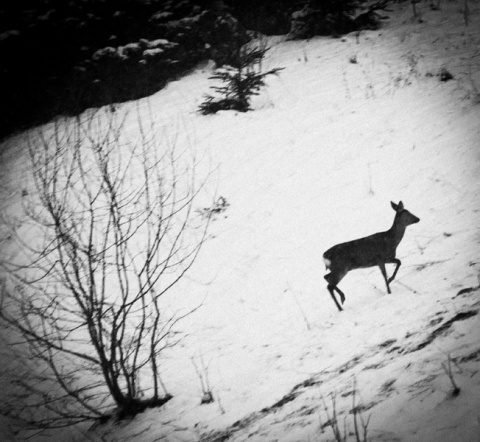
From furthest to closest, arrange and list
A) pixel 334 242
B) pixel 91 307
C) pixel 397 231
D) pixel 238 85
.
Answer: pixel 238 85 < pixel 334 242 < pixel 397 231 < pixel 91 307

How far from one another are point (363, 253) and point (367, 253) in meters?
0.05

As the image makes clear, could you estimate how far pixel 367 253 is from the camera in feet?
14.4

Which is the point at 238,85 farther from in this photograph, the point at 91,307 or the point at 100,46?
the point at 91,307

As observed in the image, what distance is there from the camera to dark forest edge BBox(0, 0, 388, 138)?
32.5 feet

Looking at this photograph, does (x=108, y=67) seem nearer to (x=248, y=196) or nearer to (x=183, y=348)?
(x=248, y=196)

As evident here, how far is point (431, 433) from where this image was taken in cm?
166

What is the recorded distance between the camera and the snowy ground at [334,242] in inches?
96.1

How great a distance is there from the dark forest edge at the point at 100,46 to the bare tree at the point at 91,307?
2.77 metres

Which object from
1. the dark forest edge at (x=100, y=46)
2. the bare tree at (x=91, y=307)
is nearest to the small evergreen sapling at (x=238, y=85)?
the dark forest edge at (x=100, y=46)

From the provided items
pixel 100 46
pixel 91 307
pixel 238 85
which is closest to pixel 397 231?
pixel 91 307

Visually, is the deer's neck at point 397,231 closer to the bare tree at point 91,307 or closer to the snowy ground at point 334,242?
the snowy ground at point 334,242

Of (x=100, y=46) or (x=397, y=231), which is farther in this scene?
(x=100, y=46)

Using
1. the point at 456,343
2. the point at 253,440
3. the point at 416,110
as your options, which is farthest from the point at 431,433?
the point at 416,110

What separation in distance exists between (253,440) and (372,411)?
986 mm
